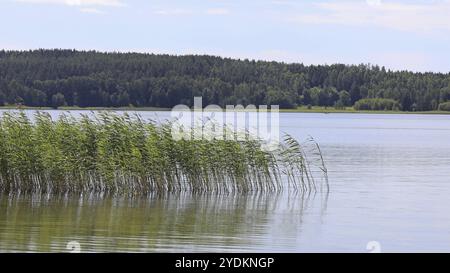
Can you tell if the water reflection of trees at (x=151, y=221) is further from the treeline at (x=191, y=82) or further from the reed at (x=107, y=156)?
the treeline at (x=191, y=82)

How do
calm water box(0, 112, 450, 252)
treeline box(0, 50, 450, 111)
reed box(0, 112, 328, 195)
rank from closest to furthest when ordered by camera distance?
calm water box(0, 112, 450, 252)
reed box(0, 112, 328, 195)
treeline box(0, 50, 450, 111)

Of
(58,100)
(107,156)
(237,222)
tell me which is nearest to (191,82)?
(58,100)

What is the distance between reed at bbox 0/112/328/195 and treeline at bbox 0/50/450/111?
90.8 meters

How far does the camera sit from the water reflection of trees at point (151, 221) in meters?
20.8

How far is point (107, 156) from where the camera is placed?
28.0 m

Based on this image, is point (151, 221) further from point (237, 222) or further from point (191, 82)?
point (191, 82)

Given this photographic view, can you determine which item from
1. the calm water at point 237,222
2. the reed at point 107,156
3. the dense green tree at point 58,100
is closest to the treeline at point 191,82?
the dense green tree at point 58,100

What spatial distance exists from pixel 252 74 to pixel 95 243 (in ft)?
433

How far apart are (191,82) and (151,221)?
112 m

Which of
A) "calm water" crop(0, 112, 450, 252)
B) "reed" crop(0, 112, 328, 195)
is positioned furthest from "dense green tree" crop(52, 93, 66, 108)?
"reed" crop(0, 112, 328, 195)

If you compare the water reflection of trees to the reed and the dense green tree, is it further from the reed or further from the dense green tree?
the dense green tree

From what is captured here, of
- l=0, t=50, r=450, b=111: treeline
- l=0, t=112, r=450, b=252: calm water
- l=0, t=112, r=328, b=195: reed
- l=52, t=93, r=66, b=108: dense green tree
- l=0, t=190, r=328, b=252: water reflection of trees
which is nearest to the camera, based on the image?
l=0, t=190, r=328, b=252: water reflection of trees

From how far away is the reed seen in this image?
2762cm
